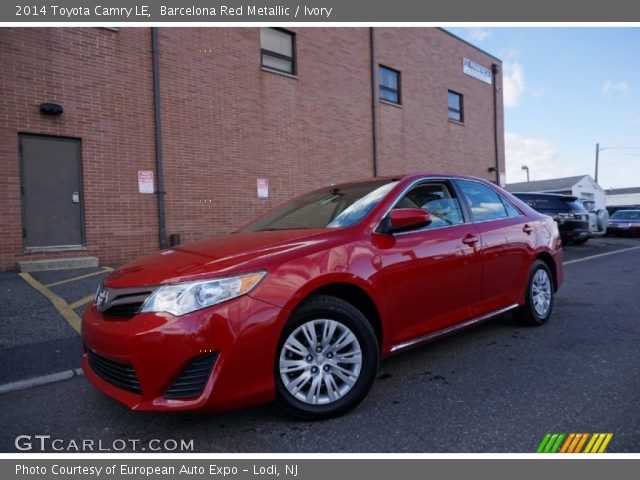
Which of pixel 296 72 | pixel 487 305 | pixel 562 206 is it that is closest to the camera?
pixel 487 305

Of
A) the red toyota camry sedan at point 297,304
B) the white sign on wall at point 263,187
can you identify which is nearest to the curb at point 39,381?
the red toyota camry sedan at point 297,304

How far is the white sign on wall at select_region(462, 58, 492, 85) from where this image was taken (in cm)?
1747

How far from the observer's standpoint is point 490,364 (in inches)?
138

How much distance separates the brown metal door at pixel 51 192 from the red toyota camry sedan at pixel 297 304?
577 centimetres

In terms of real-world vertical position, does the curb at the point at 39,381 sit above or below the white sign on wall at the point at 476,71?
below

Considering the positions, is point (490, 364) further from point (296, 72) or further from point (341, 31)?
point (341, 31)

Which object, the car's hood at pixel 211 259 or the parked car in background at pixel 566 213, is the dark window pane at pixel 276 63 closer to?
the parked car in background at pixel 566 213

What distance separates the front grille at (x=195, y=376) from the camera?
2307 mm

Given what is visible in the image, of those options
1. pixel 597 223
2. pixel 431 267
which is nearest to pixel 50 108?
pixel 431 267

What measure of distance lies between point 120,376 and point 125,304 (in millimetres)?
389

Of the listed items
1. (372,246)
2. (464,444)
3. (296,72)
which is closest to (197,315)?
(372,246)

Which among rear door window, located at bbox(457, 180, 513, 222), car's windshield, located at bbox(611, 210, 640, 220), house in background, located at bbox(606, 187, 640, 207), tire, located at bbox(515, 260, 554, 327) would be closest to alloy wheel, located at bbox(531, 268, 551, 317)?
tire, located at bbox(515, 260, 554, 327)

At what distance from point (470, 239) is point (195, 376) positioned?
2.42 metres

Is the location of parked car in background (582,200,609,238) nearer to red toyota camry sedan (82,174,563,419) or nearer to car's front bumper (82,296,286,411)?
red toyota camry sedan (82,174,563,419)
